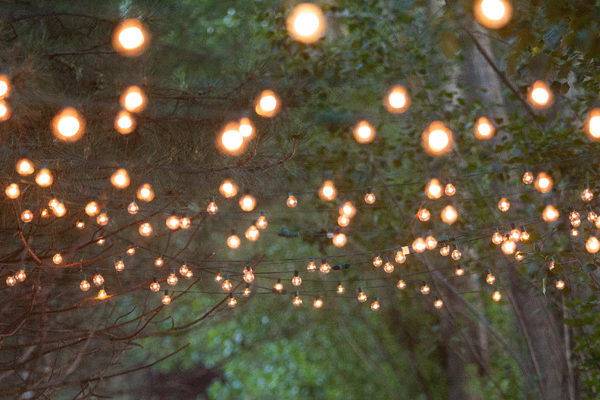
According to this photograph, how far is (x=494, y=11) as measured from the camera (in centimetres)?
230

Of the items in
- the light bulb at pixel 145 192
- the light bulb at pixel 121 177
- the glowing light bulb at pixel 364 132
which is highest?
the light bulb at pixel 145 192

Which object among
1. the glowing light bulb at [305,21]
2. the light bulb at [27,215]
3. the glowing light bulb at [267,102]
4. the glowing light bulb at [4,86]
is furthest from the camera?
the light bulb at [27,215]

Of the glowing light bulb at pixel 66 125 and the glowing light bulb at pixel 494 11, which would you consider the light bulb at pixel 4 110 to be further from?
the glowing light bulb at pixel 494 11

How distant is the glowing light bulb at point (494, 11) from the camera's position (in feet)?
7.55

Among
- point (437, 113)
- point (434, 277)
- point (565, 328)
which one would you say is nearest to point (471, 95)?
point (437, 113)

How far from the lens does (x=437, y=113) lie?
629 cm

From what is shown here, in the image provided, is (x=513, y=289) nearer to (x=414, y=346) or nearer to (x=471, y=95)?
(x=471, y=95)

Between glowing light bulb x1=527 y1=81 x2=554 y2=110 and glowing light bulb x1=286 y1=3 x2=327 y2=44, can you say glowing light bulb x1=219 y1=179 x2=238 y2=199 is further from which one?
glowing light bulb x1=286 y1=3 x2=327 y2=44

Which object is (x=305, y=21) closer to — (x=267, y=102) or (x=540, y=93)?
(x=267, y=102)

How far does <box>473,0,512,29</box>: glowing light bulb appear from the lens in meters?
2.30

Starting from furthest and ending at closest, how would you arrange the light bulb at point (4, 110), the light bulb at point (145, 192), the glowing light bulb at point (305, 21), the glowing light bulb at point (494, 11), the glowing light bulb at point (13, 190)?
the light bulb at point (145, 192)
the glowing light bulb at point (13, 190)
the light bulb at point (4, 110)
the glowing light bulb at point (305, 21)
the glowing light bulb at point (494, 11)

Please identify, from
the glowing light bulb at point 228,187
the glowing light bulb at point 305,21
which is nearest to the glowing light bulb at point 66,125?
the glowing light bulb at point 305,21

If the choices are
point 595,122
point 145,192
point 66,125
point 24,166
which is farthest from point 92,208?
point 595,122

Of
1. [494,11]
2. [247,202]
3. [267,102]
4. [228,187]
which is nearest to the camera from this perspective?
[494,11]
